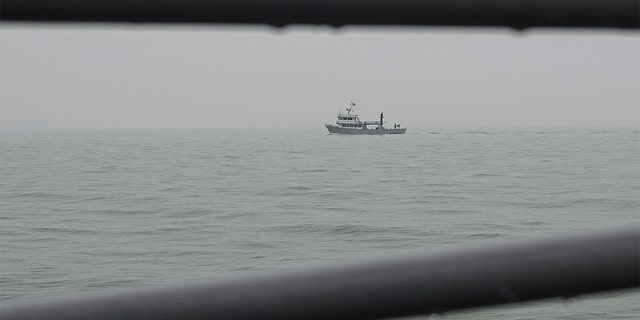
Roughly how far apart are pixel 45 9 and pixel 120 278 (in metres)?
3.43

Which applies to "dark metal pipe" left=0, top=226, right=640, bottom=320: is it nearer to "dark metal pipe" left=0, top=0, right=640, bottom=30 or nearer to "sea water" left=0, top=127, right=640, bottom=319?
"dark metal pipe" left=0, top=0, right=640, bottom=30

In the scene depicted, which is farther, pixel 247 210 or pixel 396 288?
pixel 247 210

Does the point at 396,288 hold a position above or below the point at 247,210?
above

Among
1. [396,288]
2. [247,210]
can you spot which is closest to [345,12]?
[396,288]

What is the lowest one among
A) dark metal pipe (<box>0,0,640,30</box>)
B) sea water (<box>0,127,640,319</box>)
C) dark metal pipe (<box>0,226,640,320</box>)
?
sea water (<box>0,127,640,319</box>)

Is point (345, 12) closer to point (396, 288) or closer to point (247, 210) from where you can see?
point (396, 288)

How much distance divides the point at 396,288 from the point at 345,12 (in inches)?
7.2

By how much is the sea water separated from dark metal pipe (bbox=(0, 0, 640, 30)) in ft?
4.36

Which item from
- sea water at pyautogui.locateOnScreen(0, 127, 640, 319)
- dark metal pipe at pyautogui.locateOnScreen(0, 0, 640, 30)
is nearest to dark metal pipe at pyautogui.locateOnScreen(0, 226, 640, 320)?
dark metal pipe at pyautogui.locateOnScreen(0, 0, 640, 30)

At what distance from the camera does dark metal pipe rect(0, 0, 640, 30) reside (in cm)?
41

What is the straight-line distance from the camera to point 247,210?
5.50 m

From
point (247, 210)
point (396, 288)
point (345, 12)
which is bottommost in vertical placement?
point (247, 210)

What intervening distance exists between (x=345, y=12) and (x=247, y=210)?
512cm

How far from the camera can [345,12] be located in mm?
436
